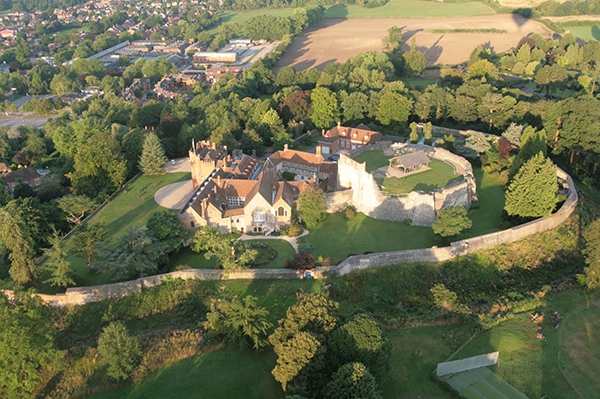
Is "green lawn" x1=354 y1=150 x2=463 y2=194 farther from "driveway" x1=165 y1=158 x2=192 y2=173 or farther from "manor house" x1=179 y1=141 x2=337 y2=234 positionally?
"driveway" x1=165 y1=158 x2=192 y2=173

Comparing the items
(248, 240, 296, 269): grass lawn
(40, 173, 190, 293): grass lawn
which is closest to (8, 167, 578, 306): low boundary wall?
(248, 240, 296, 269): grass lawn

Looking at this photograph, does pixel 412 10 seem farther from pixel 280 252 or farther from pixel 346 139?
pixel 280 252

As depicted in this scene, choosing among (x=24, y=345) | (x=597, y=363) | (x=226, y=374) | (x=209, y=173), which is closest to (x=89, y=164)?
(x=209, y=173)

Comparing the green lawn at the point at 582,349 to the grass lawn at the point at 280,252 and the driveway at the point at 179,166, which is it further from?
the driveway at the point at 179,166

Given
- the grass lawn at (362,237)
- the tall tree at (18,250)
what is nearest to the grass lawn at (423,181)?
the grass lawn at (362,237)

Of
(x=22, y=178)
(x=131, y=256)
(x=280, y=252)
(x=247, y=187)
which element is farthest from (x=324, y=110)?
(x=22, y=178)
